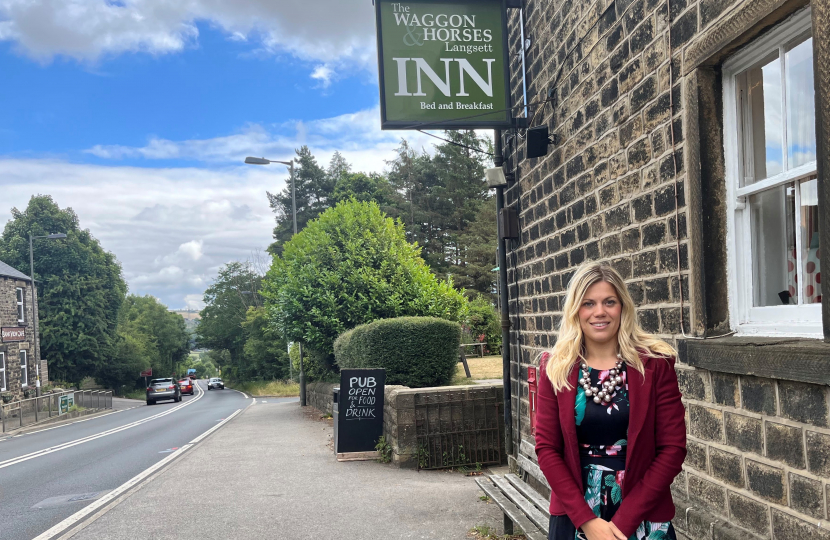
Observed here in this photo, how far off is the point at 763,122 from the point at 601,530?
2.17 m

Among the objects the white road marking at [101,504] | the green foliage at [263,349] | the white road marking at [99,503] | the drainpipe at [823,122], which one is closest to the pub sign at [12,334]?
the white road marking at [101,504]

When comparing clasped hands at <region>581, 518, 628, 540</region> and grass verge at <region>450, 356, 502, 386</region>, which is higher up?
clasped hands at <region>581, 518, 628, 540</region>

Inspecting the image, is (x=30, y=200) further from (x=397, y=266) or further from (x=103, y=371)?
(x=397, y=266)

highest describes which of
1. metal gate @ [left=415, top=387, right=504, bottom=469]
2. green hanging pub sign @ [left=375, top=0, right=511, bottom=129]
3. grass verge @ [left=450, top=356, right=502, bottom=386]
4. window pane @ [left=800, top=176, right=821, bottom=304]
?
green hanging pub sign @ [left=375, top=0, right=511, bottom=129]

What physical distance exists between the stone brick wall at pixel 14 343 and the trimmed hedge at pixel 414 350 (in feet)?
84.0

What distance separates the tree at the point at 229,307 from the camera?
240 ft

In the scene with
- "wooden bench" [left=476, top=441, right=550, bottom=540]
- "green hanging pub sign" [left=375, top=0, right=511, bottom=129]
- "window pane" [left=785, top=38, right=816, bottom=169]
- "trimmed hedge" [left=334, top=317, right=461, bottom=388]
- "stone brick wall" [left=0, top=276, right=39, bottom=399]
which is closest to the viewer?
"window pane" [left=785, top=38, right=816, bottom=169]

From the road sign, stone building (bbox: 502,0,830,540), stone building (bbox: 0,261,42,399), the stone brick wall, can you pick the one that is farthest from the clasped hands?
the stone brick wall

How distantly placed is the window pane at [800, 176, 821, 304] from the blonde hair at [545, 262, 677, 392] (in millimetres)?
807

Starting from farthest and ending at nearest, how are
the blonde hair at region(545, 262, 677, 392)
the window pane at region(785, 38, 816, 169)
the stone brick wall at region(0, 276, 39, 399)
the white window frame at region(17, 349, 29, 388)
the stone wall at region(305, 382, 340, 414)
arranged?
the white window frame at region(17, 349, 29, 388) → the stone brick wall at region(0, 276, 39, 399) → the stone wall at region(305, 382, 340, 414) → the window pane at region(785, 38, 816, 169) → the blonde hair at region(545, 262, 677, 392)

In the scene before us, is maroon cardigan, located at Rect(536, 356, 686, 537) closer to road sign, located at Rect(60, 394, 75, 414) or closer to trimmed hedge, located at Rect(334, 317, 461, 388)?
trimmed hedge, located at Rect(334, 317, 461, 388)

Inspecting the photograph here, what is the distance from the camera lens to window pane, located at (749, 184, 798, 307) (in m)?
3.14

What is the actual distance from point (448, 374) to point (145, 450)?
6263mm

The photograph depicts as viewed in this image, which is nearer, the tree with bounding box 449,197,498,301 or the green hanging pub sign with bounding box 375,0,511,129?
the green hanging pub sign with bounding box 375,0,511,129
